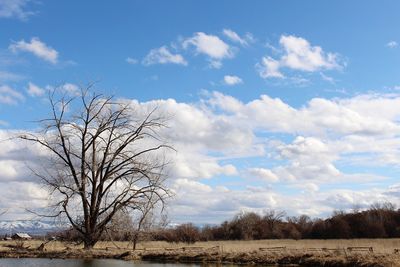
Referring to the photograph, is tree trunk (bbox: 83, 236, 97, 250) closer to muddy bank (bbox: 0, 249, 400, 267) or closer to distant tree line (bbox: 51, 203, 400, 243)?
muddy bank (bbox: 0, 249, 400, 267)

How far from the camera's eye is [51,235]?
46688 millimetres

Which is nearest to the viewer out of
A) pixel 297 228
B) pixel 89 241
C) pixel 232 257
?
pixel 232 257

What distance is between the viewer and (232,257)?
3372cm

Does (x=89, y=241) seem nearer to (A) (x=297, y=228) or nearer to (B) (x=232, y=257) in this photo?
(B) (x=232, y=257)

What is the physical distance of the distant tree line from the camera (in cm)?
7418

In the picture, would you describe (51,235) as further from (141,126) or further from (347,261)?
(347,261)

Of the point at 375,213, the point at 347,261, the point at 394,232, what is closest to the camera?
the point at 347,261

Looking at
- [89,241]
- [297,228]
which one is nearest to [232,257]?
[89,241]

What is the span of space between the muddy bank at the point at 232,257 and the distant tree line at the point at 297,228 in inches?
971

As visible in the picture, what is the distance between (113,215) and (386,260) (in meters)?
23.9

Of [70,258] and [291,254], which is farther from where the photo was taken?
[70,258]

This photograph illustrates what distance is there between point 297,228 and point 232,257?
55.4 metres

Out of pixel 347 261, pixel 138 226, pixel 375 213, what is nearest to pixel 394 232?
pixel 375 213

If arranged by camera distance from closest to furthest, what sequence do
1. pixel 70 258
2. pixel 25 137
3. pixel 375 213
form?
pixel 70 258, pixel 25 137, pixel 375 213
